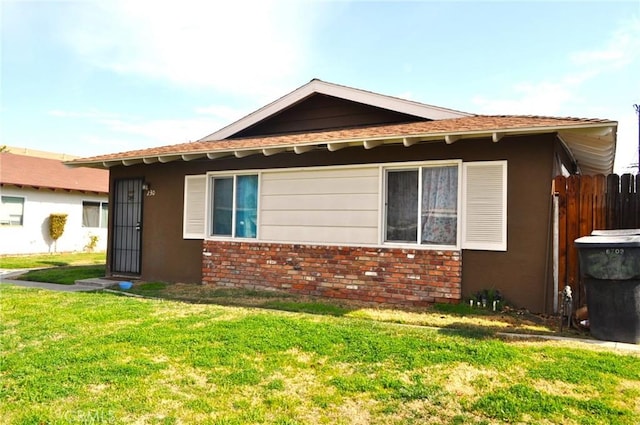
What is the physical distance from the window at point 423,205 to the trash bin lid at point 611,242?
213cm

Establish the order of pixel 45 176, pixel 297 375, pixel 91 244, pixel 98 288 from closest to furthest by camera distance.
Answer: pixel 297 375, pixel 98 288, pixel 45 176, pixel 91 244

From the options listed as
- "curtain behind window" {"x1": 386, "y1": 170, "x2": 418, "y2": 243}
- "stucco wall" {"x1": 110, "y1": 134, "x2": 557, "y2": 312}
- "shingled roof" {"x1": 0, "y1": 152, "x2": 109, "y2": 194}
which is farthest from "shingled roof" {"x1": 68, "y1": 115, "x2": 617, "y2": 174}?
"shingled roof" {"x1": 0, "y1": 152, "x2": 109, "y2": 194}

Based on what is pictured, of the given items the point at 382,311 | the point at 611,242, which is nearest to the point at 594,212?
the point at 611,242

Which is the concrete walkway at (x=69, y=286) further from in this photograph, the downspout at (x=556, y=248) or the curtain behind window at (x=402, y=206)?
the downspout at (x=556, y=248)

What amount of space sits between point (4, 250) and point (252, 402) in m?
17.9

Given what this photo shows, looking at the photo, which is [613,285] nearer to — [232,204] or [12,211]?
[232,204]

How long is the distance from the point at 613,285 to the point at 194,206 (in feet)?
25.8

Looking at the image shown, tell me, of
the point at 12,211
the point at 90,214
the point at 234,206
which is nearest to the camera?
the point at 234,206

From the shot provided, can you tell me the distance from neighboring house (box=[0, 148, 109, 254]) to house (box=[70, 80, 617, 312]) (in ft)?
29.3

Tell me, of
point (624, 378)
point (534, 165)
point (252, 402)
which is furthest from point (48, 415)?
point (534, 165)

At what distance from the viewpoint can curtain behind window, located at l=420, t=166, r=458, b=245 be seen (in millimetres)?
7453

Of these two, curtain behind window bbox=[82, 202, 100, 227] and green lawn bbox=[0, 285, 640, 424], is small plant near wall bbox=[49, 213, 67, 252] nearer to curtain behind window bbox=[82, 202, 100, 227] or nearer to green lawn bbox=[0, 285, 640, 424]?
curtain behind window bbox=[82, 202, 100, 227]

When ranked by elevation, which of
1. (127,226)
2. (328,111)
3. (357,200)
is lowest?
(127,226)

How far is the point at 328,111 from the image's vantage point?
10250 mm
